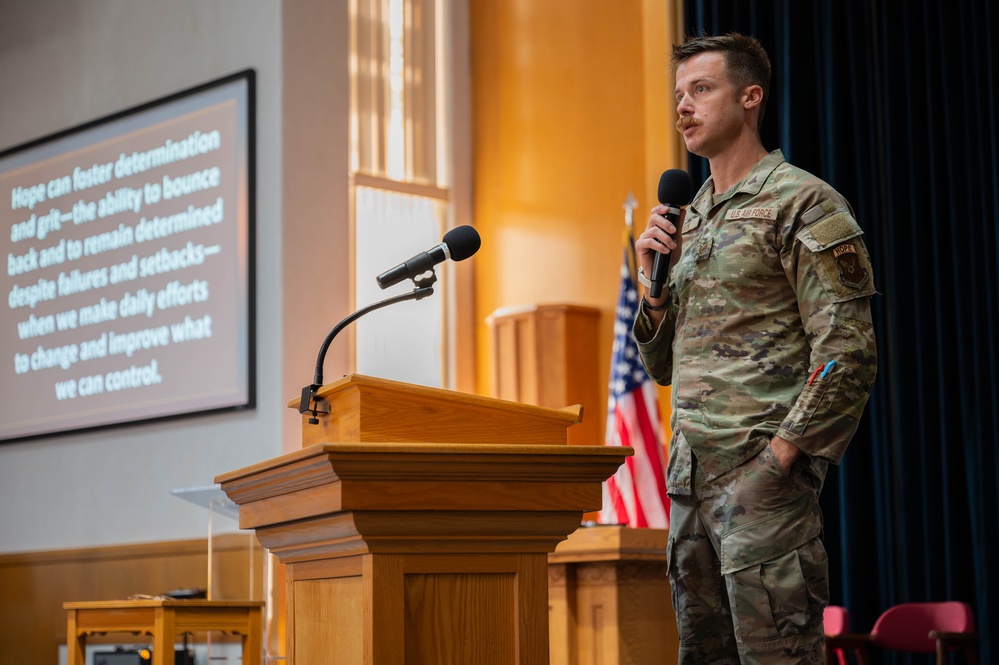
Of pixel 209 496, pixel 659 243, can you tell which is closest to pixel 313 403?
pixel 659 243

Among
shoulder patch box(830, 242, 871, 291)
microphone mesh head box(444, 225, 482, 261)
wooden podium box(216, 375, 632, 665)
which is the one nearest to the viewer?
wooden podium box(216, 375, 632, 665)

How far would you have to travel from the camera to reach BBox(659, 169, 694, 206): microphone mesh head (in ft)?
7.89

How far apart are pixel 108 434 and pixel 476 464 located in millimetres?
4946

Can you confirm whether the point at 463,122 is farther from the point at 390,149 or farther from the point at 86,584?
the point at 86,584

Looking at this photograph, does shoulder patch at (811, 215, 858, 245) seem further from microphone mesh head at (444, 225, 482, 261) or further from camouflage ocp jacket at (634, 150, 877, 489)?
microphone mesh head at (444, 225, 482, 261)

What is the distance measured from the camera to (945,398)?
16.8ft

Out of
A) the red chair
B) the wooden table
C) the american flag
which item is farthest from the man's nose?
the american flag

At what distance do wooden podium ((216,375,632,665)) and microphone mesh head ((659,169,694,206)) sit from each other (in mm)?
496

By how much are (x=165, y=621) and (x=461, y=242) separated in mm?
2812

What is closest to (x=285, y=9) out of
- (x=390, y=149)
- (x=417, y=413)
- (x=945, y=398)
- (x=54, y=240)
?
(x=390, y=149)

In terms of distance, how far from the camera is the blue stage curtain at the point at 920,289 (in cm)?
502

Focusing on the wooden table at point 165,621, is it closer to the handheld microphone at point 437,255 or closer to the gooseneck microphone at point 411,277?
the gooseneck microphone at point 411,277

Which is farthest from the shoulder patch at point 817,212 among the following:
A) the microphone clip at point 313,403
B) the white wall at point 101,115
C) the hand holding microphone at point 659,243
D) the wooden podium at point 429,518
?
the white wall at point 101,115

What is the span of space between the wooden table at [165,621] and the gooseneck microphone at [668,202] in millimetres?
2966
